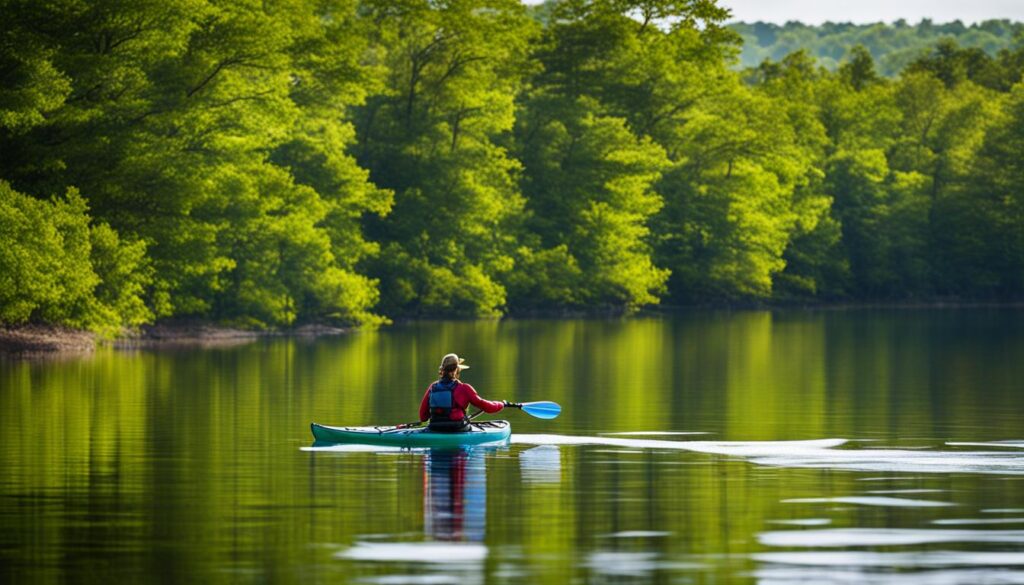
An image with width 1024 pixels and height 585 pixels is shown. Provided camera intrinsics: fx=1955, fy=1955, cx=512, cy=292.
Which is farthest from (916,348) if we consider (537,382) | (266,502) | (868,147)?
(868,147)

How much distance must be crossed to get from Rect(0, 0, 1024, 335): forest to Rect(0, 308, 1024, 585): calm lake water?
1044 cm

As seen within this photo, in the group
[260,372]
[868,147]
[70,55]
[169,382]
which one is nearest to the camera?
[169,382]

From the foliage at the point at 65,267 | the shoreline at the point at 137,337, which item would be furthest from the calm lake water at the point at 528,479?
the shoreline at the point at 137,337

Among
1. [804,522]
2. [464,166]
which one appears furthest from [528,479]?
[464,166]

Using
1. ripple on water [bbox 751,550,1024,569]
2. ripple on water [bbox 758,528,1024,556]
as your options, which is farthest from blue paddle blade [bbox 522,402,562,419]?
ripple on water [bbox 751,550,1024,569]

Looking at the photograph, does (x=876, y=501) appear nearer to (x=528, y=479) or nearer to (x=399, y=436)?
(x=528, y=479)

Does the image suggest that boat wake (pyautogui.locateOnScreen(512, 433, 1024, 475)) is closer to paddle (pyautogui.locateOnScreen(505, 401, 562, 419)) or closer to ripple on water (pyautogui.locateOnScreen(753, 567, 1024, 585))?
paddle (pyautogui.locateOnScreen(505, 401, 562, 419))

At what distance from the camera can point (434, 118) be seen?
82.8m

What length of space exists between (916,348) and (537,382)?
20.0 metres

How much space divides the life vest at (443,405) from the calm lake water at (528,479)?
62 centimetres

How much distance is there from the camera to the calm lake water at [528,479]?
16.6 meters

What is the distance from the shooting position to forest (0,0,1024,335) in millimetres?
54750

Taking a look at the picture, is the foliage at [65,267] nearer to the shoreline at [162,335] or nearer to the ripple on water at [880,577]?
the shoreline at [162,335]

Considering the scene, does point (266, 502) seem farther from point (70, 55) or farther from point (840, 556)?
point (70, 55)
